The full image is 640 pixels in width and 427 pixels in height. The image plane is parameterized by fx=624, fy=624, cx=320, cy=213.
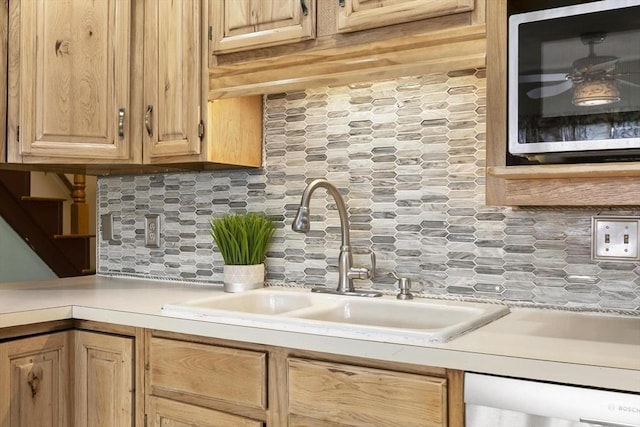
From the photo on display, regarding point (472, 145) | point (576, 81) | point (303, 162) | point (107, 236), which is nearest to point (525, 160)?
point (576, 81)

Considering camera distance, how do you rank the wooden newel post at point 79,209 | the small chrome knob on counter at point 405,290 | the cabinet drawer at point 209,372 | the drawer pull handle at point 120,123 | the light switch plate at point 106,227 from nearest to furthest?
Result: the cabinet drawer at point 209,372
the small chrome knob on counter at point 405,290
the drawer pull handle at point 120,123
the light switch plate at point 106,227
the wooden newel post at point 79,209

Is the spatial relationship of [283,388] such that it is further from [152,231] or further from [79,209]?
[79,209]

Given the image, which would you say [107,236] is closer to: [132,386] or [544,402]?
[132,386]

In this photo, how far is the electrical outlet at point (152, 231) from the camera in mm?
2451

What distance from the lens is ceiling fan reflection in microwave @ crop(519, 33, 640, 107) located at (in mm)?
1266

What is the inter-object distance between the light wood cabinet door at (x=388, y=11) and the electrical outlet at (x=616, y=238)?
64 centimetres

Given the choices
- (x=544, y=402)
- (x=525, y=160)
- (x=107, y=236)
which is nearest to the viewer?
(x=544, y=402)

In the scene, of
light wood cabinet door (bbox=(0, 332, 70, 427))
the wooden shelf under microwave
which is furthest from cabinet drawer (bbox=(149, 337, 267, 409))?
the wooden shelf under microwave

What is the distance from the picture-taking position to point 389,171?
194 cm

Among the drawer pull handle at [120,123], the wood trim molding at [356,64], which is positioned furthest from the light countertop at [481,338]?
the wood trim molding at [356,64]

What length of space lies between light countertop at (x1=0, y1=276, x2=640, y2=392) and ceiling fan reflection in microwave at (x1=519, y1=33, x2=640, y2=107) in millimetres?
507

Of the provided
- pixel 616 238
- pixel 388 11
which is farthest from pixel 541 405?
pixel 388 11

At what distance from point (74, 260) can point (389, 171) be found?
106 inches

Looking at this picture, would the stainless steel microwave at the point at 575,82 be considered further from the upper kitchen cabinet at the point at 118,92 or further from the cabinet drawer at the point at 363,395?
the upper kitchen cabinet at the point at 118,92
